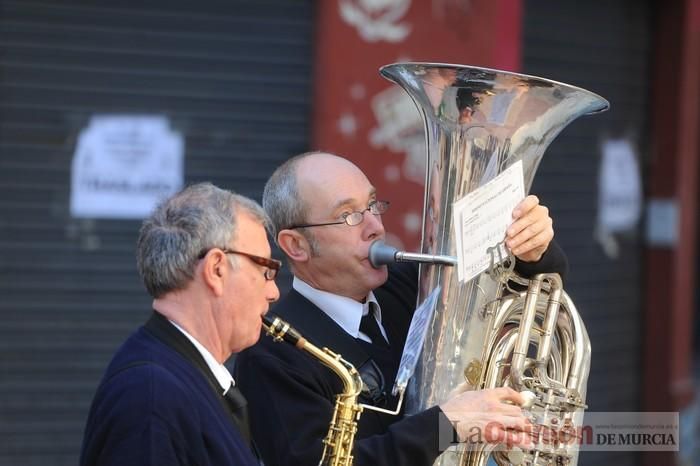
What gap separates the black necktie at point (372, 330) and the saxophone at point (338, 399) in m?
0.33

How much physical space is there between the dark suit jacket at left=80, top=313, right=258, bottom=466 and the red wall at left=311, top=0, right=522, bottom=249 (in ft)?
9.79

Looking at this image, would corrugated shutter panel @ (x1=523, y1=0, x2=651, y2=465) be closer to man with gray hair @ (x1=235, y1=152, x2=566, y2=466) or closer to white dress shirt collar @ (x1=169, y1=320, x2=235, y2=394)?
man with gray hair @ (x1=235, y1=152, x2=566, y2=466)

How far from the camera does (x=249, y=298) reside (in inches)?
94.4

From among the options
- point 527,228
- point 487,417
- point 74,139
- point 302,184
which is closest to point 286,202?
point 302,184

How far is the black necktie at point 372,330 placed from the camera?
3.01m

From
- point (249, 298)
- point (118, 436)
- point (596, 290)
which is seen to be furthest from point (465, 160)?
point (596, 290)

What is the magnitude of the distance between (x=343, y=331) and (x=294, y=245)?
0.88 feet

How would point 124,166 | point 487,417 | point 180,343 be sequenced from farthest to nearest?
point 124,166
point 487,417
point 180,343

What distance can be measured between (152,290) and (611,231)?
5003 mm

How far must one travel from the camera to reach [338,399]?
8.70 feet

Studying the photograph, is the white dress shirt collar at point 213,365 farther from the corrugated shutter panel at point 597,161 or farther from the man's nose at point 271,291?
the corrugated shutter panel at point 597,161

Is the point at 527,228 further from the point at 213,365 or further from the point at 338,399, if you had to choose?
the point at 213,365

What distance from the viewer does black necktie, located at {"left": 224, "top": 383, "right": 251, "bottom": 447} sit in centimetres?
246

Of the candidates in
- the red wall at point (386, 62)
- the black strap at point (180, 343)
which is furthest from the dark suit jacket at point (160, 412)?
the red wall at point (386, 62)
